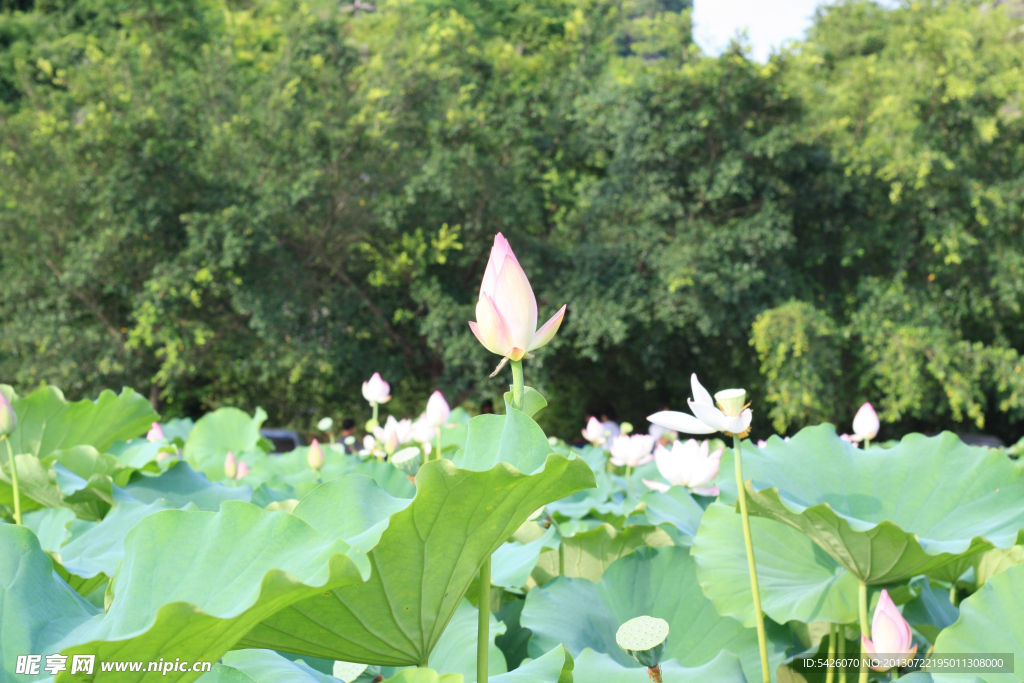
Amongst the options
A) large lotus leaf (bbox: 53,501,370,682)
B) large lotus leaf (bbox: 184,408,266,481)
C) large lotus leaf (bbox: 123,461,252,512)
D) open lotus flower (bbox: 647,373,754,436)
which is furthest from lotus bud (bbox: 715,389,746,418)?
large lotus leaf (bbox: 184,408,266,481)

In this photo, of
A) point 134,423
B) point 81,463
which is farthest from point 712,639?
point 134,423

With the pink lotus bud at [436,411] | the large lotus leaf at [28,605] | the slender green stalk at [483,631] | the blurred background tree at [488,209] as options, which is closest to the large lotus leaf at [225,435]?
the pink lotus bud at [436,411]

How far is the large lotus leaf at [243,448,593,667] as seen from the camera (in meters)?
0.59

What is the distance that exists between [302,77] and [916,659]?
7.76 meters

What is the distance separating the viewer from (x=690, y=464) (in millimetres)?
1411

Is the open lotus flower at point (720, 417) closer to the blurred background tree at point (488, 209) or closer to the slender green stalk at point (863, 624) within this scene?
the slender green stalk at point (863, 624)

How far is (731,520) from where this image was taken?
44.9 inches

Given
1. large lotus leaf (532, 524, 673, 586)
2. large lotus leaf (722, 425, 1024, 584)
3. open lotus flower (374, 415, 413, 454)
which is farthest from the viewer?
open lotus flower (374, 415, 413, 454)

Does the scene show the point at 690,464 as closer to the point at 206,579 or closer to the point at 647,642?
the point at 647,642

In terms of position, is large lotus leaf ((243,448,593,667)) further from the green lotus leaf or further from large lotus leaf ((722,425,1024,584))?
large lotus leaf ((722,425,1024,584))

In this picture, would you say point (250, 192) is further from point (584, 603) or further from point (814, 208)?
point (584, 603)

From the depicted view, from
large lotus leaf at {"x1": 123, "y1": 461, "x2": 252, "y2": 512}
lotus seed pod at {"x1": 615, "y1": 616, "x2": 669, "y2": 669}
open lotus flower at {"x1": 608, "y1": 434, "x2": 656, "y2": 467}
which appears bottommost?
lotus seed pod at {"x1": 615, "y1": 616, "x2": 669, "y2": 669}

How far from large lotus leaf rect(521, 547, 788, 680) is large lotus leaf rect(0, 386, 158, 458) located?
3.79 ft

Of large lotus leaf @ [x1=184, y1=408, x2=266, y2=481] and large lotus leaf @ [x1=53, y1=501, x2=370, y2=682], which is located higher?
large lotus leaf @ [x1=184, y1=408, x2=266, y2=481]
